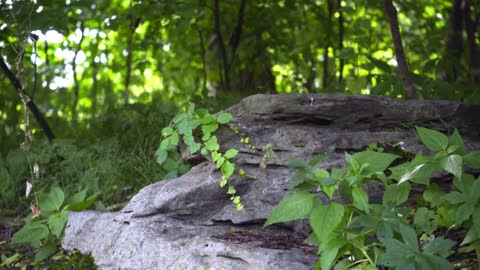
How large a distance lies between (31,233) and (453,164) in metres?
2.22

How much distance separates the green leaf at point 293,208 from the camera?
2520 mm

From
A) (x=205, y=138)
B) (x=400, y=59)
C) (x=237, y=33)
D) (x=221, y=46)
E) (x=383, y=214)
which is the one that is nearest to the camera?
(x=383, y=214)

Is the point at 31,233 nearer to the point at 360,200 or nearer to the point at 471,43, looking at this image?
the point at 360,200

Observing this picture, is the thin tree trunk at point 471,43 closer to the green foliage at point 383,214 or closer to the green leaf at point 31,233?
the green foliage at point 383,214

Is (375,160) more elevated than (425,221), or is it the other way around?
(375,160)

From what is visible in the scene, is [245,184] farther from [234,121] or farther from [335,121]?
[335,121]

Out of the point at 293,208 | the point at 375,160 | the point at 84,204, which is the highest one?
the point at 375,160

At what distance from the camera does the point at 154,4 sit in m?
5.34

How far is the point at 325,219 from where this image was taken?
8.03ft

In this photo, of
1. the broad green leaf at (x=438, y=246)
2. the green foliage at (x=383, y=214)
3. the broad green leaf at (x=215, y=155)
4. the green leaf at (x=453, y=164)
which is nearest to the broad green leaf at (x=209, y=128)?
the broad green leaf at (x=215, y=155)

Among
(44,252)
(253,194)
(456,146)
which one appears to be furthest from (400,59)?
(44,252)

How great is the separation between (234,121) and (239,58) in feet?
8.73

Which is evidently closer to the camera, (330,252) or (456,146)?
(330,252)

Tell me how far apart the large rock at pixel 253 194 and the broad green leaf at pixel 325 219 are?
28cm
